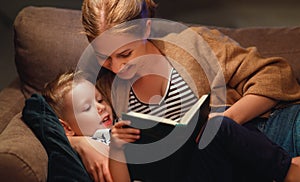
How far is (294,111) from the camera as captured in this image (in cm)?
158

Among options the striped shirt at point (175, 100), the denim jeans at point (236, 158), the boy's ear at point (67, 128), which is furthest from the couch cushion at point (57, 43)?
the denim jeans at point (236, 158)

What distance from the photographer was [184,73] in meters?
1.60

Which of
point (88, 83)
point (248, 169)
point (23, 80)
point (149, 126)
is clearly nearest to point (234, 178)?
point (248, 169)

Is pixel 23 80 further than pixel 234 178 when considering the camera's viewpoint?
Yes

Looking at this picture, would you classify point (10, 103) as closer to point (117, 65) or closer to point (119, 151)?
point (117, 65)

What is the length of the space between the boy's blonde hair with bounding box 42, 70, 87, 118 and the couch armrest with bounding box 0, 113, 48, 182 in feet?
0.68

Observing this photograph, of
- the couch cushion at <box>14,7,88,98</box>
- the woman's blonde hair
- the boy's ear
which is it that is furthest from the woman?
the couch cushion at <box>14,7,88,98</box>

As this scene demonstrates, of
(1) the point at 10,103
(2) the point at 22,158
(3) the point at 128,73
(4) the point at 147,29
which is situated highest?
(4) the point at 147,29

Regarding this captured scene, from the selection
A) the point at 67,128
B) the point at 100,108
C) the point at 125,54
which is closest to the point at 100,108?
the point at 100,108

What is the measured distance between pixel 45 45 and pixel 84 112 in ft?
1.09

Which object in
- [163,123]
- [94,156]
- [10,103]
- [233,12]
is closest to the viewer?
[163,123]

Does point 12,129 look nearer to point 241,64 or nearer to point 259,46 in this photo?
point 241,64

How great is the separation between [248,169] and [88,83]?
60cm

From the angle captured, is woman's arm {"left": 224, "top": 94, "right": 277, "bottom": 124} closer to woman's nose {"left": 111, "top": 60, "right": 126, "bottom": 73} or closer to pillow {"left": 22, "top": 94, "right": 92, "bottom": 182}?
woman's nose {"left": 111, "top": 60, "right": 126, "bottom": 73}
